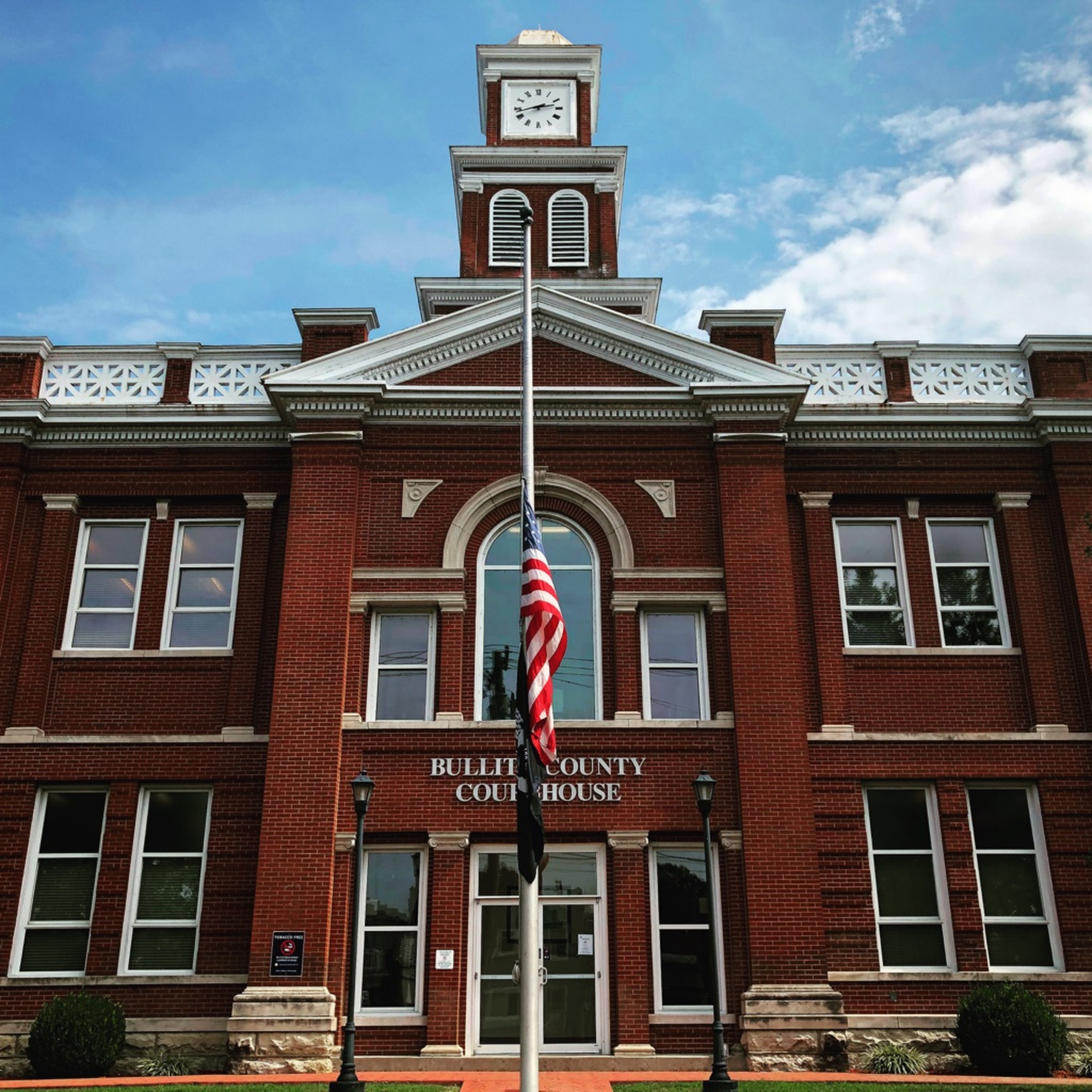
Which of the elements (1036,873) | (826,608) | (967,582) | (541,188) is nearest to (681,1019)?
(1036,873)

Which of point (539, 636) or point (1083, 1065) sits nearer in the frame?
point (539, 636)

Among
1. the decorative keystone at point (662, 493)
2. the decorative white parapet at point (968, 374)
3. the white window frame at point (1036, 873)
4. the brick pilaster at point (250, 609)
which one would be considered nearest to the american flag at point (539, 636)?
the decorative keystone at point (662, 493)

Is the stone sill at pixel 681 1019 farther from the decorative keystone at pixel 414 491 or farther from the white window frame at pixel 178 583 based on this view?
the white window frame at pixel 178 583

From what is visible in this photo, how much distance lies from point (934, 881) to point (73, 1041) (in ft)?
39.0

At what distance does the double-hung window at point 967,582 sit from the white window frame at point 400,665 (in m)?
7.92

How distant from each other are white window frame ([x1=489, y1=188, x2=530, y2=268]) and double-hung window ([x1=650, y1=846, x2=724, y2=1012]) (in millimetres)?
12496

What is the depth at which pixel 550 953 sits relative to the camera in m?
15.2

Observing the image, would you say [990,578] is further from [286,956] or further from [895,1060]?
[286,956]

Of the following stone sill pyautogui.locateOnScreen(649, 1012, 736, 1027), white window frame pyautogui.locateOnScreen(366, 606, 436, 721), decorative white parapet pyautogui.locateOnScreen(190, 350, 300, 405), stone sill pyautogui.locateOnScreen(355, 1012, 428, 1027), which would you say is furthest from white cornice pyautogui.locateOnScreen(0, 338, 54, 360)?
stone sill pyautogui.locateOnScreen(649, 1012, 736, 1027)

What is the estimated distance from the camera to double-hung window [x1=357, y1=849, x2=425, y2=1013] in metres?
15.1

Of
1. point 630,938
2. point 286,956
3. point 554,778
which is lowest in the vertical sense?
point 286,956

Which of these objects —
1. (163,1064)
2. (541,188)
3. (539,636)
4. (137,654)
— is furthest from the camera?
(541,188)

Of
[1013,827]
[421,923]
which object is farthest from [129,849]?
[1013,827]

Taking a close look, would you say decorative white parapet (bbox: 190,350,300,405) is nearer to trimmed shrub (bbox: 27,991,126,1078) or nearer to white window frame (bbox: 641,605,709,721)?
white window frame (bbox: 641,605,709,721)
